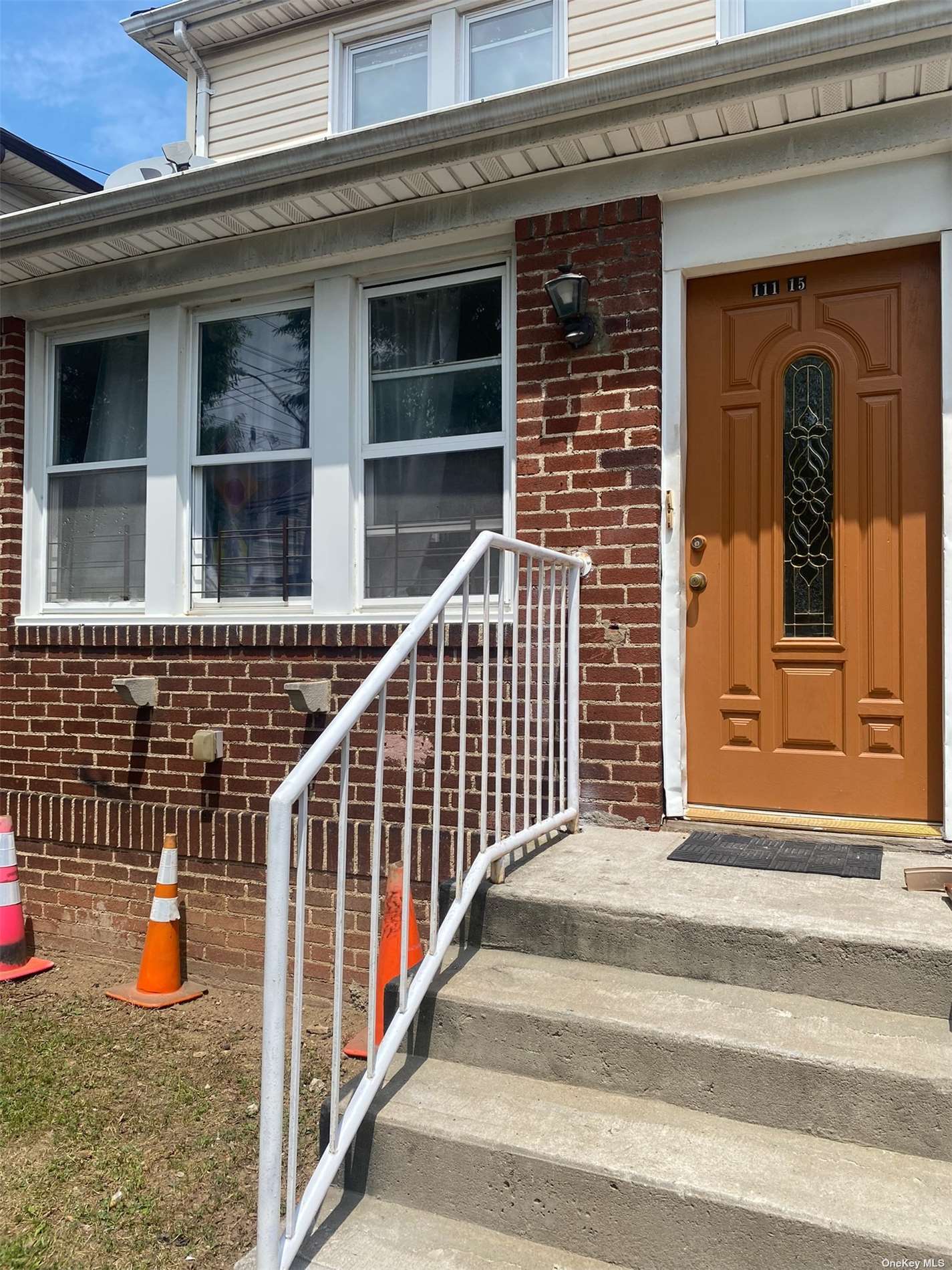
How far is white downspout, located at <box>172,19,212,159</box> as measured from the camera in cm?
654

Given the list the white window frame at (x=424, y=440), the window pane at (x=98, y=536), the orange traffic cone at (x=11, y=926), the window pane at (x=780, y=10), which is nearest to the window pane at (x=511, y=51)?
the window pane at (x=780, y=10)

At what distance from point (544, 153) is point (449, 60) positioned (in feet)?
8.02

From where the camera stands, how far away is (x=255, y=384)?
190 inches

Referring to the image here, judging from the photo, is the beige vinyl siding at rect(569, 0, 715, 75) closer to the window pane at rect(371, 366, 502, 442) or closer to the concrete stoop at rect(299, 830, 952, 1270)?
the window pane at rect(371, 366, 502, 442)

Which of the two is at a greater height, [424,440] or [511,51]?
[511,51]

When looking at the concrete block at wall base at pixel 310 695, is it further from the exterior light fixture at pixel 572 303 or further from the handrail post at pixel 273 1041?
the handrail post at pixel 273 1041

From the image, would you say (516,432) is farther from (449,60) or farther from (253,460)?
(449,60)

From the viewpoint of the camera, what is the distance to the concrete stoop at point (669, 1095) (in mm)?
1959

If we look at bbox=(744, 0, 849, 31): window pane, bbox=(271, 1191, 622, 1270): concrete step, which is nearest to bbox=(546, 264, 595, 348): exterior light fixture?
bbox=(744, 0, 849, 31): window pane

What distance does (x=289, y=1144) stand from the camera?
2.01 metres

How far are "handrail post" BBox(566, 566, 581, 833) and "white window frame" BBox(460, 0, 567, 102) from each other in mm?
3268

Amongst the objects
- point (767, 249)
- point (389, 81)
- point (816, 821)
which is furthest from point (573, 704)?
point (389, 81)

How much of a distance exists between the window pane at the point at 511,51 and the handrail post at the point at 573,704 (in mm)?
3463

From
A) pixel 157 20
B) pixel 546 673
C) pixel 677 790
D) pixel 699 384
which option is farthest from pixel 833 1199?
pixel 157 20
